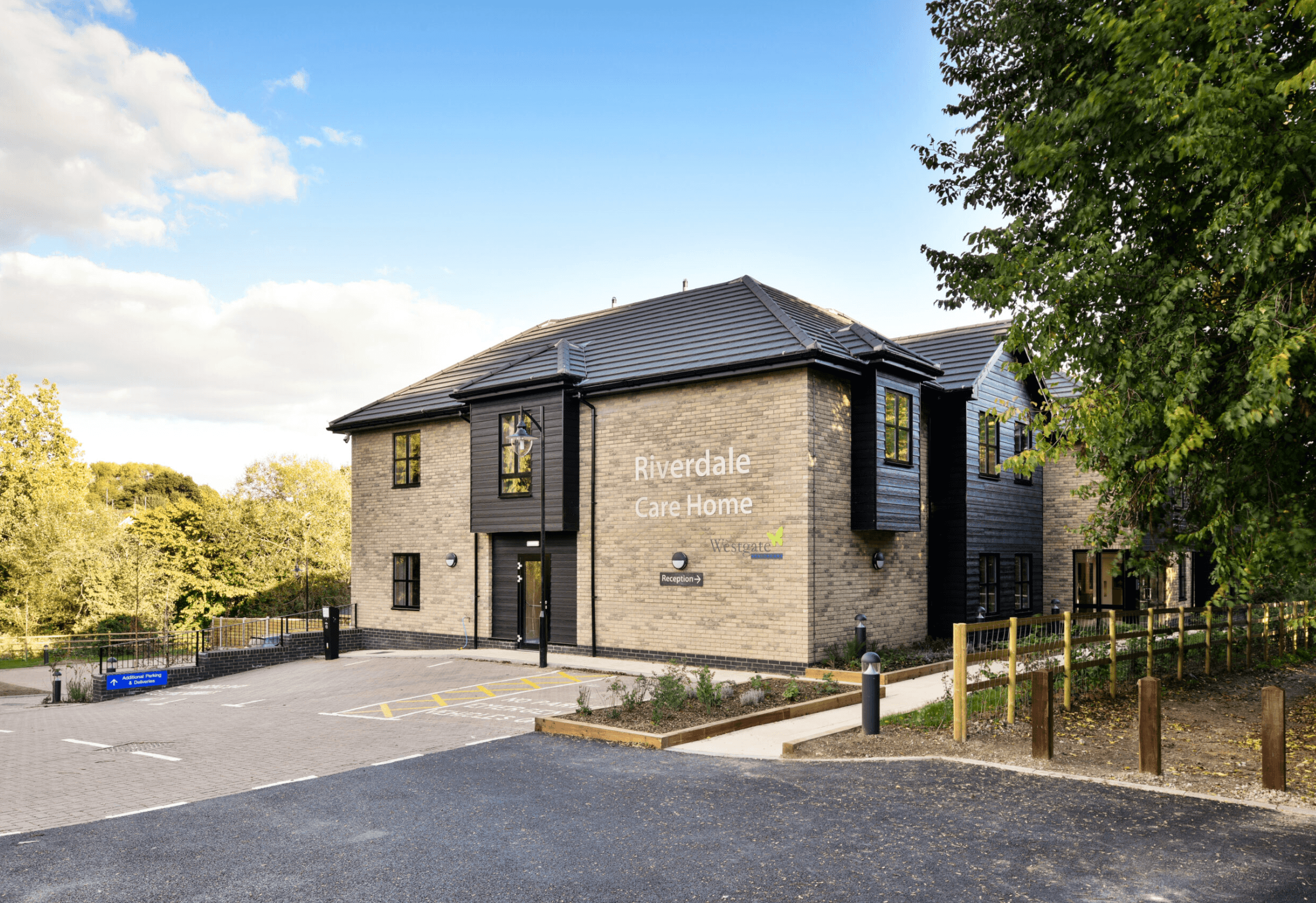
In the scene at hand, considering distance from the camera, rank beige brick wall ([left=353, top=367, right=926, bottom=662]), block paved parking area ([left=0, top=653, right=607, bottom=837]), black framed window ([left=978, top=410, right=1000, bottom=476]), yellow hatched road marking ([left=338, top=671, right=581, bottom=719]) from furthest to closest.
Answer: black framed window ([left=978, top=410, right=1000, bottom=476]), beige brick wall ([left=353, top=367, right=926, bottom=662]), yellow hatched road marking ([left=338, top=671, right=581, bottom=719]), block paved parking area ([left=0, top=653, right=607, bottom=837])

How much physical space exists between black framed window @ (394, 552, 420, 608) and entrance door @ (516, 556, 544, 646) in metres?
3.75

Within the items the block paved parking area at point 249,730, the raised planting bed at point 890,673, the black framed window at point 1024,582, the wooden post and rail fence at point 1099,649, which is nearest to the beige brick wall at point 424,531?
the block paved parking area at point 249,730

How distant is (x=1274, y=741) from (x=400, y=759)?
894 cm

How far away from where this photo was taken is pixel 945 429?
69.5 ft

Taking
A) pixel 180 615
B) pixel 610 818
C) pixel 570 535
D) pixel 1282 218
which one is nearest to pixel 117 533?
pixel 180 615

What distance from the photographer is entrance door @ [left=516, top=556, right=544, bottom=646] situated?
21.1 metres


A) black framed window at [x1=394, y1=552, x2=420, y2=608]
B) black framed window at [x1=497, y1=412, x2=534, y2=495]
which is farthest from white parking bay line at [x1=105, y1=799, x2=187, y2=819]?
black framed window at [x1=394, y1=552, x2=420, y2=608]

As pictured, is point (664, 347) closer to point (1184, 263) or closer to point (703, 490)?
point (703, 490)

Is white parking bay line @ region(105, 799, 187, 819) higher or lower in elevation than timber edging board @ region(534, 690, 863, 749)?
higher

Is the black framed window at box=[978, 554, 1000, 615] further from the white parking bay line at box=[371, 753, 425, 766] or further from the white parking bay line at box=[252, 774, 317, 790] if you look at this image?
the white parking bay line at box=[252, 774, 317, 790]

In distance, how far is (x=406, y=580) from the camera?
23719 millimetres

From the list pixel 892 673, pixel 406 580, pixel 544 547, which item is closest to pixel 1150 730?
pixel 892 673

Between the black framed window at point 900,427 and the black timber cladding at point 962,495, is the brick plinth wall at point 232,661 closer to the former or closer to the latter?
the black framed window at point 900,427

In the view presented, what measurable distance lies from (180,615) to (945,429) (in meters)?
35.2
